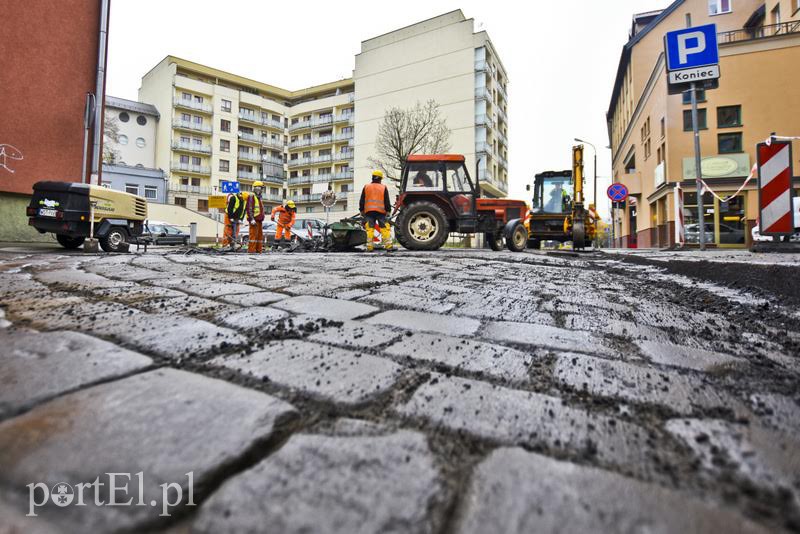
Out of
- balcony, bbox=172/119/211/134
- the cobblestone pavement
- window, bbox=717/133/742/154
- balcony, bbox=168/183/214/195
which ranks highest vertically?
balcony, bbox=172/119/211/134

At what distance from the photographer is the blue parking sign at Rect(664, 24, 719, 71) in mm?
9086

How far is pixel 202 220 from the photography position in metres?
37.0

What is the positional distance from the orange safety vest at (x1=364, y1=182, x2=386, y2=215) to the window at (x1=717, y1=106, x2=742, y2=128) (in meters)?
19.2

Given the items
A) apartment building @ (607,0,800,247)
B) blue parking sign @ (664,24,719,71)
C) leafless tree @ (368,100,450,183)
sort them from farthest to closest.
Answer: leafless tree @ (368,100,450,183), apartment building @ (607,0,800,247), blue parking sign @ (664,24,719,71)

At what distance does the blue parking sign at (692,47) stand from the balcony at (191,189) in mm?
48993

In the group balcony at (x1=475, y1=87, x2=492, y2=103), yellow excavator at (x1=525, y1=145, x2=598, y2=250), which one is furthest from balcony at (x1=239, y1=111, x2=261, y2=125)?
yellow excavator at (x1=525, y1=145, x2=598, y2=250)

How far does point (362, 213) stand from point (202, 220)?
103 ft

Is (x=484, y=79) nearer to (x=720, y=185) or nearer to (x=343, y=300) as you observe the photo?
(x=720, y=185)

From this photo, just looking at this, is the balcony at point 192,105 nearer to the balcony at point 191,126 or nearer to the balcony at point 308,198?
the balcony at point 191,126

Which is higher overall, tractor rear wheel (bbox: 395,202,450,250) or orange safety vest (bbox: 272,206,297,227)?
orange safety vest (bbox: 272,206,297,227)

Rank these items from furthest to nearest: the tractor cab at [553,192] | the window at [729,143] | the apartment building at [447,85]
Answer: the apartment building at [447,85], the window at [729,143], the tractor cab at [553,192]

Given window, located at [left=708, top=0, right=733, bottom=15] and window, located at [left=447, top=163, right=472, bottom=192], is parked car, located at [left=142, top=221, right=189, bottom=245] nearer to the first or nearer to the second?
window, located at [left=447, top=163, right=472, bottom=192]

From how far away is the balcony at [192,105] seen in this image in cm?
4927

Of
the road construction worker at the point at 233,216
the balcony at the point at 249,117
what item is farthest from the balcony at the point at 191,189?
the road construction worker at the point at 233,216
